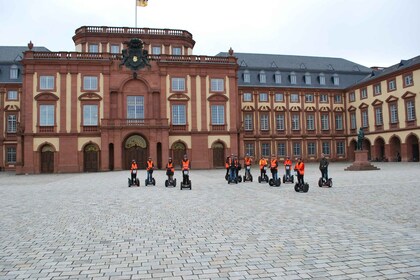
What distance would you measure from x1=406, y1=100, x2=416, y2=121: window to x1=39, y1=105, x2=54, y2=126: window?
4113 cm

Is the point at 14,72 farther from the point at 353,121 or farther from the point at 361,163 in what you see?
the point at 353,121

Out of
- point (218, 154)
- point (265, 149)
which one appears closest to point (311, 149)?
point (265, 149)

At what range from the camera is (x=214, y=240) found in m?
7.19

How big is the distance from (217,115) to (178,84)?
5.75 m

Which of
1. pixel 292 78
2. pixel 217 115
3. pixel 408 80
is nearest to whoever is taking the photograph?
pixel 217 115

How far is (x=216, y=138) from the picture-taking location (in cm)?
4247

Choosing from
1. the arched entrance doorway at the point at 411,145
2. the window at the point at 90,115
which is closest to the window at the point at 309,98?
the arched entrance doorway at the point at 411,145

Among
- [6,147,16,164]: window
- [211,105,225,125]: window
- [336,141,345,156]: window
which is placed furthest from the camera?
[336,141,345,156]: window

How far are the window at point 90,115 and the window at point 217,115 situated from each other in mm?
13094

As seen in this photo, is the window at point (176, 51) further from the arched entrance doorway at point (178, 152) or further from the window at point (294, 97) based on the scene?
the window at point (294, 97)

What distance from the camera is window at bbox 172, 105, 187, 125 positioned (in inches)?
1651

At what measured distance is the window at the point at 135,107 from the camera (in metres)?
41.4

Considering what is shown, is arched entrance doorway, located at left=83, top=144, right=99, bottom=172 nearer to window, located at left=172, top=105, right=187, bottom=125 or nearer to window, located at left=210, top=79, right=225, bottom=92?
window, located at left=172, top=105, right=187, bottom=125

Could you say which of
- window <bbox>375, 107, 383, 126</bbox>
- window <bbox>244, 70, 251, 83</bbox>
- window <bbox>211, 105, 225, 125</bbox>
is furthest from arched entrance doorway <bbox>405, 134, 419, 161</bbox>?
window <bbox>244, 70, 251, 83</bbox>
